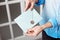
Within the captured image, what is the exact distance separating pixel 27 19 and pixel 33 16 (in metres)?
0.04

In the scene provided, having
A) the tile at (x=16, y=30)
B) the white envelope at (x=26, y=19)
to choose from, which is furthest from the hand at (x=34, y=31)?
the tile at (x=16, y=30)

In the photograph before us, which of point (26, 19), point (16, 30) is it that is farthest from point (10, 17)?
point (26, 19)

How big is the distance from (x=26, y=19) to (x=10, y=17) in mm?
562

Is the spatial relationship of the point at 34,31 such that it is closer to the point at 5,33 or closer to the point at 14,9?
the point at 14,9

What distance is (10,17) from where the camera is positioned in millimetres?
1317

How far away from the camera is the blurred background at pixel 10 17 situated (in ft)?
4.11

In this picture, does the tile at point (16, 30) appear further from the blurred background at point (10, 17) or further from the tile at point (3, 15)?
the tile at point (3, 15)

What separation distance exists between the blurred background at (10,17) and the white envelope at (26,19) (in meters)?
0.49

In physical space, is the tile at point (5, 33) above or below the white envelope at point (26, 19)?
below

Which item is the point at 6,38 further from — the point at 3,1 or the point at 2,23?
the point at 3,1

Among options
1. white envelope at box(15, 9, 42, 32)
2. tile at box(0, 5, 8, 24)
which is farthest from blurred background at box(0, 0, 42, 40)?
white envelope at box(15, 9, 42, 32)

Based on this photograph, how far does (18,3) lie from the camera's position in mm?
1285

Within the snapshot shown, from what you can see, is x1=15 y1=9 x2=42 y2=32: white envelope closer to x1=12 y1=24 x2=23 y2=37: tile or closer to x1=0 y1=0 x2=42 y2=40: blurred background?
x1=0 y1=0 x2=42 y2=40: blurred background

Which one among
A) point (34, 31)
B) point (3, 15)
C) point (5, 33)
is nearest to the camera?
point (34, 31)
